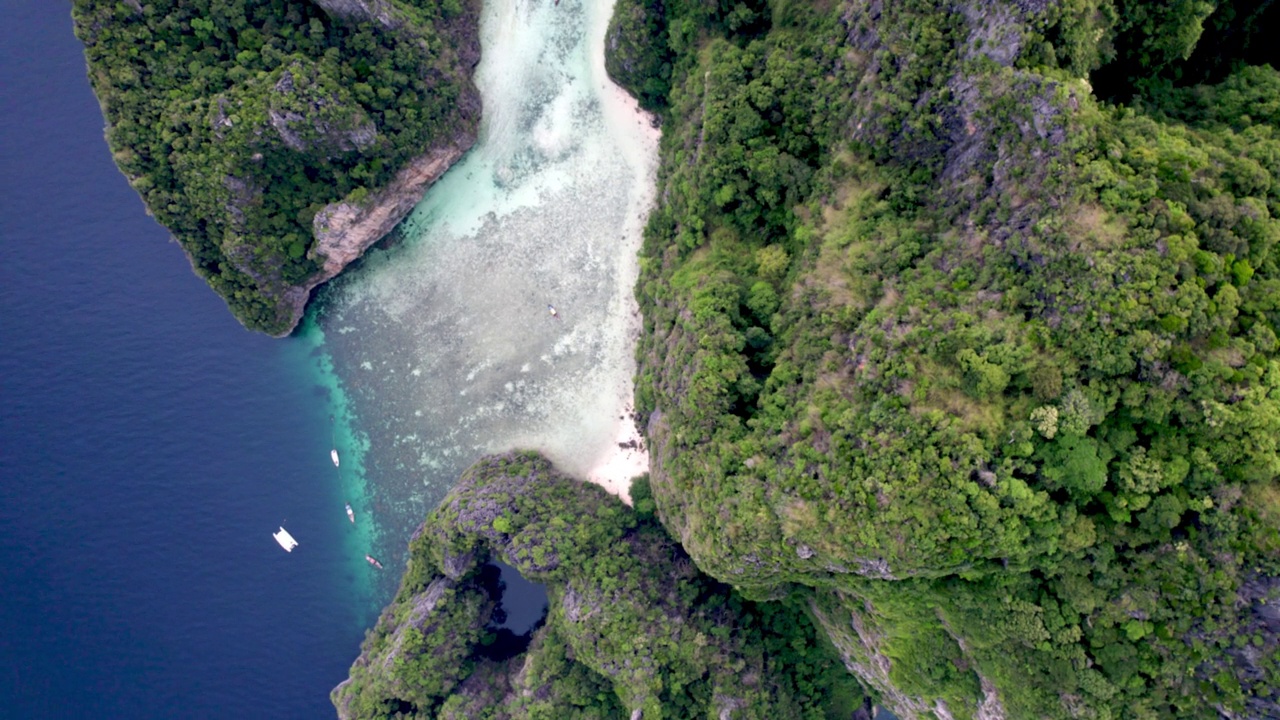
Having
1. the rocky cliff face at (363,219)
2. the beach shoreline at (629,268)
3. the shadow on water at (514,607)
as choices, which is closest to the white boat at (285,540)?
the rocky cliff face at (363,219)

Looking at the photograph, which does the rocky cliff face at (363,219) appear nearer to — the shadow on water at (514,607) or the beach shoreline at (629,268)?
the beach shoreline at (629,268)

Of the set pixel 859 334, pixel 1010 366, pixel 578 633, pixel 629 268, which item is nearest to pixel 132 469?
pixel 578 633

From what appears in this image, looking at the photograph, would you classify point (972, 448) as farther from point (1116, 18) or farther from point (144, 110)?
point (144, 110)

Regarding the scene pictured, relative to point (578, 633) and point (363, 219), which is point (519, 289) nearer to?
point (363, 219)

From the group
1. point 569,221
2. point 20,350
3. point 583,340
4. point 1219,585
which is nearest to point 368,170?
point 569,221

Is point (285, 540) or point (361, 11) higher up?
point (361, 11)

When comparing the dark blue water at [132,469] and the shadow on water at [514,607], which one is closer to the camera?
the dark blue water at [132,469]

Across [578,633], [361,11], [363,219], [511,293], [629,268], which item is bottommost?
[578,633]
